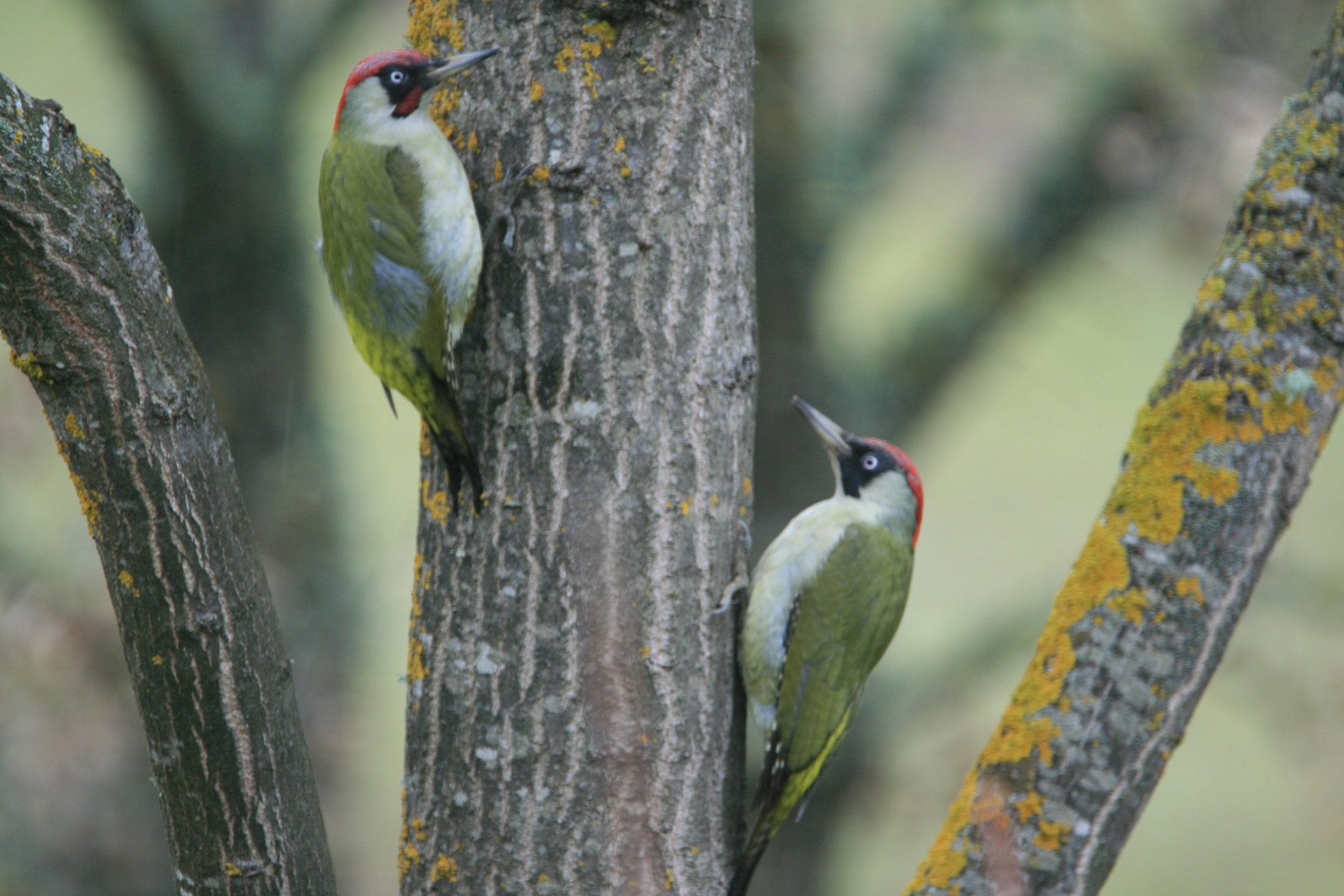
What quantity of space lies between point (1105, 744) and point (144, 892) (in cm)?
507

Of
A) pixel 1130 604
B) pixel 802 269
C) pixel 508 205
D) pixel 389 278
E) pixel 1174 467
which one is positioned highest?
pixel 508 205

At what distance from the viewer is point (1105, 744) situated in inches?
88.5

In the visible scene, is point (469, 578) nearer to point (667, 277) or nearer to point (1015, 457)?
point (667, 277)

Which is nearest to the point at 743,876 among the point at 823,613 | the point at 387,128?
the point at 823,613

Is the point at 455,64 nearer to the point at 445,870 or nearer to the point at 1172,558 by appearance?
the point at 445,870

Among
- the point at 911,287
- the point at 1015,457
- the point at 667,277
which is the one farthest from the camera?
the point at 1015,457

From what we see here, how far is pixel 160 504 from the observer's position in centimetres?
191

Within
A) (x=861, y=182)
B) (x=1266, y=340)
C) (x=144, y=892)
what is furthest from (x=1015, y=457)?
(x=1266, y=340)

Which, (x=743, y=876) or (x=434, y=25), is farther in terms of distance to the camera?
(x=434, y=25)

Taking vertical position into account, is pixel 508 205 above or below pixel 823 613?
above

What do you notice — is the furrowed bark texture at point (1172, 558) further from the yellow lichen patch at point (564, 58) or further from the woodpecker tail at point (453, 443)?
the yellow lichen patch at point (564, 58)

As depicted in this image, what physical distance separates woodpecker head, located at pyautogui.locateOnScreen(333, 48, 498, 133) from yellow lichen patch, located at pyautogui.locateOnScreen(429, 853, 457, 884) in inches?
60.1

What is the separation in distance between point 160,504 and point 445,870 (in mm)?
912

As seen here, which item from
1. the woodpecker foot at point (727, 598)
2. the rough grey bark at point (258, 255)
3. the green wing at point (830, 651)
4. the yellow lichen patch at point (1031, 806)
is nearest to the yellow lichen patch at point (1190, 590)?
the yellow lichen patch at point (1031, 806)
